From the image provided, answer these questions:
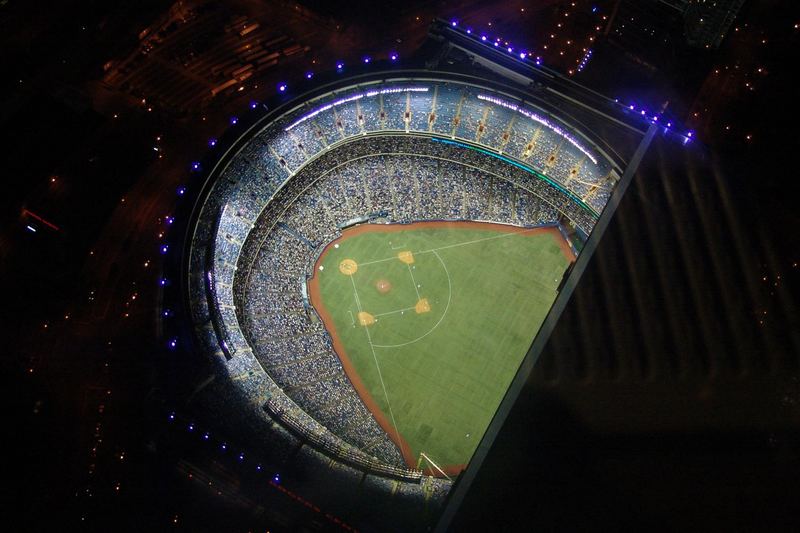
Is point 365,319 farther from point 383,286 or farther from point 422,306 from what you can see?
point 422,306

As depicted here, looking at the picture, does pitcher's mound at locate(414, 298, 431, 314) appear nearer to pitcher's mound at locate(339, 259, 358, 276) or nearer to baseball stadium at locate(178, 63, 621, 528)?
baseball stadium at locate(178, 63, 621, 528)

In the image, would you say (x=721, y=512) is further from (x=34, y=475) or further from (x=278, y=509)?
(x=34, y=475)

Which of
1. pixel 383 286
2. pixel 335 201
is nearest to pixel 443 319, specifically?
pixel 383 286

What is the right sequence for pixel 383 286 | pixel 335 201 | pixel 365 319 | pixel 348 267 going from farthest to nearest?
1. pixel 335 201
2. pixel 348 267
3. pixel 383 286
4. pixel 365 319

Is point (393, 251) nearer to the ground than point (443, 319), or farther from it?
farther from it

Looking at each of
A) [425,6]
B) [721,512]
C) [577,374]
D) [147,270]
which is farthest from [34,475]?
[425,6]

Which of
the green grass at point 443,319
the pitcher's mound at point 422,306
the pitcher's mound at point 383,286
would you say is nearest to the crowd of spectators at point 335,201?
the green grass at point 443,319

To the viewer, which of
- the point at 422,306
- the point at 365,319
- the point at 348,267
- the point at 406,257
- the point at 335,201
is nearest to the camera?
the point at 365,319
